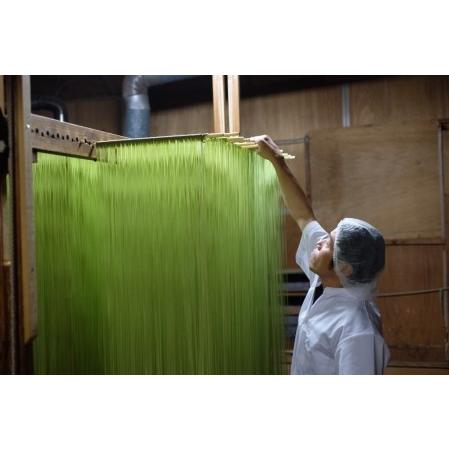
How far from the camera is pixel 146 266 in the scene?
1.59 m

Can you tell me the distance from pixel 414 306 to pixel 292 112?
1312mm

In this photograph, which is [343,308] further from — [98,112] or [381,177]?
[98,112]

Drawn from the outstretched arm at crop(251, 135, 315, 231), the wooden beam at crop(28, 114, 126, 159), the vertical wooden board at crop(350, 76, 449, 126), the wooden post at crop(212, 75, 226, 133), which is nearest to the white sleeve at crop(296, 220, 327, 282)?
the outstretched arm at crop(251, 135, 315, 231)

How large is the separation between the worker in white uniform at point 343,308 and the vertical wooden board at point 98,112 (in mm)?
2017

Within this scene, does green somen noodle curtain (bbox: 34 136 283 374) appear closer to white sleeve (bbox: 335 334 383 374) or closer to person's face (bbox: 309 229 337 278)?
person's face (bbox: 309 229 337 278)

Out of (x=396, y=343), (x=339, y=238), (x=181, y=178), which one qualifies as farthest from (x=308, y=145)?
(x=181, y=178)

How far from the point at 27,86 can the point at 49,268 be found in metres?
0.75

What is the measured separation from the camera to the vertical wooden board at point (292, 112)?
3.10m

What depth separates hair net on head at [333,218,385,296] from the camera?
1.66 meters

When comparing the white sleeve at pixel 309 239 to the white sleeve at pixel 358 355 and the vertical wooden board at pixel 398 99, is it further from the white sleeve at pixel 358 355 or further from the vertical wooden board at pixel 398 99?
the vertical wooden board at pixel 398 99

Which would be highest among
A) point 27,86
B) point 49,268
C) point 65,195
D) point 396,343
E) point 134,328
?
point 27,86

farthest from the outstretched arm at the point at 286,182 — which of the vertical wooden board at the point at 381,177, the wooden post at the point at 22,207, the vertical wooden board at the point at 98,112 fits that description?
the vertical wooden board at the point at 98,112

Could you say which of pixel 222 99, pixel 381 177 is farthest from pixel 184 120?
pixel 222 99

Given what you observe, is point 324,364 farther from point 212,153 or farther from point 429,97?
point 429,97
